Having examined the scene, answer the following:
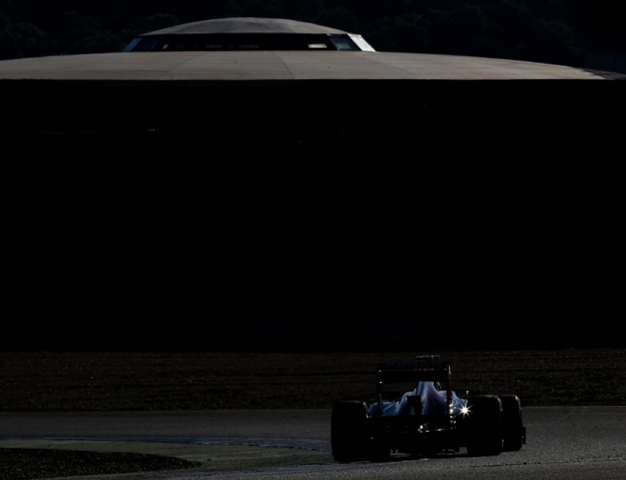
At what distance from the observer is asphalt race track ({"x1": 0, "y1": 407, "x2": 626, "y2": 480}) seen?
15.5 meters

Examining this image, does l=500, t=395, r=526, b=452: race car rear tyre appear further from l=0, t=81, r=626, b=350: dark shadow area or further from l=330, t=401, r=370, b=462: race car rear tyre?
l=0, t=81, r=626, b=350: dark shadow area

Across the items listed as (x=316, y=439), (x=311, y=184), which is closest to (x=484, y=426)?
(x=316, y=439)

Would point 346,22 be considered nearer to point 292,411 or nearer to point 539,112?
point 539,112

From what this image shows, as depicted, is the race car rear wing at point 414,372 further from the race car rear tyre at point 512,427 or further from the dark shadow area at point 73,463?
the dark shadow area at point 73,463

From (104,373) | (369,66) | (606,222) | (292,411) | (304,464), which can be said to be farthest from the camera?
(369,66)

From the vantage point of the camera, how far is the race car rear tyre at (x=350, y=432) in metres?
15.9

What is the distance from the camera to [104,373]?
2980cm

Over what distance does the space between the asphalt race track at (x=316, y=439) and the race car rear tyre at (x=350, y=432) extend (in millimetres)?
188

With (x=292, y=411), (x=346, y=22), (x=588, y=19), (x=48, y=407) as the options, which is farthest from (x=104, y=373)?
(x=346, y=22)

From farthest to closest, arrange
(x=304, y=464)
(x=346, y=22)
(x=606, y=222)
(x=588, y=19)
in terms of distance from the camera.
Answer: (x=346, y=22), (x=606, y=222), (x=304, y=464), (x=588, y=19)

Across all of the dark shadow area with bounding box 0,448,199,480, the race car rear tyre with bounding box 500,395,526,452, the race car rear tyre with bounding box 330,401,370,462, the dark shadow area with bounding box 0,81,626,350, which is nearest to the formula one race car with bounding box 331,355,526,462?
the race car rear tyre with bounding box 330,401,370,462

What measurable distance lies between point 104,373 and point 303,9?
116 metres

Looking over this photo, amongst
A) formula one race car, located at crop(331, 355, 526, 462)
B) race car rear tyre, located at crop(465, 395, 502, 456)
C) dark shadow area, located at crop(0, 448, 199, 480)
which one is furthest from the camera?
dark shadow area, located at crop(0, 448, 199, 480)

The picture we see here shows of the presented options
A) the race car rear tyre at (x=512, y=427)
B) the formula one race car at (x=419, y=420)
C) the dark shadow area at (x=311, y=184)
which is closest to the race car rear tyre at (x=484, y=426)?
the formula one race car at (x=419, y=420)
